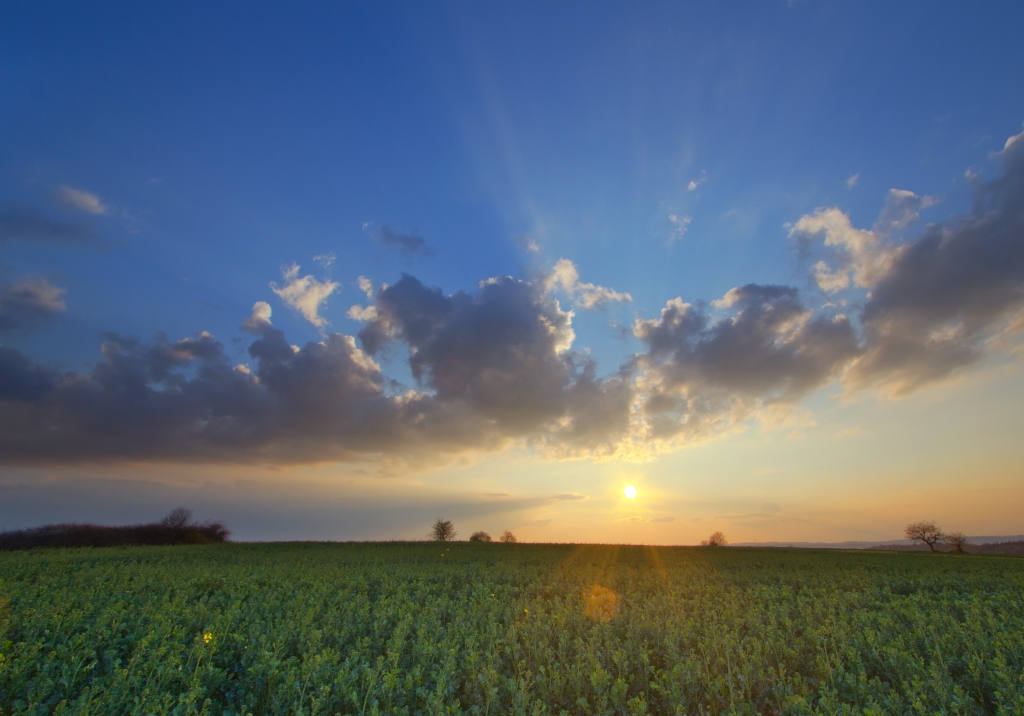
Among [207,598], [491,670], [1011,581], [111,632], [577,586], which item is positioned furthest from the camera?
[1011,581]

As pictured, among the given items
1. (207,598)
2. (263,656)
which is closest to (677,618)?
(263,656)

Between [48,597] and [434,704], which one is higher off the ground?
[48,597]

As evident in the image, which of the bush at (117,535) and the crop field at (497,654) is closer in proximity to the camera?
the crop field at (497,654)

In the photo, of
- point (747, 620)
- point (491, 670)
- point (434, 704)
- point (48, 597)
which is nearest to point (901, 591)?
point (747, 620)

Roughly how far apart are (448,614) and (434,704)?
6070 mm

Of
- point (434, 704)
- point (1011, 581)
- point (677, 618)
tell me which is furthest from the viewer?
point (1011, 581)

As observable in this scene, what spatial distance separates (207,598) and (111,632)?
16.0 feet

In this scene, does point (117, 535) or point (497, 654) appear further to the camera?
point (117, 535)

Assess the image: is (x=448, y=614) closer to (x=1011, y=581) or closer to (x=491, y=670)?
(x=491, y=670)

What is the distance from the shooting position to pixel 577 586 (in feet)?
51.4

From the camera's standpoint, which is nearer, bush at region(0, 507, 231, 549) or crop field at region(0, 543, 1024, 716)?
crop field at region(0, 543, 1024, 716)

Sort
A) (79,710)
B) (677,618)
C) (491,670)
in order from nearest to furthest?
(79,710) → (491,670) → (677,618)

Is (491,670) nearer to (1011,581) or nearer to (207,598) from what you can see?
(207,598)

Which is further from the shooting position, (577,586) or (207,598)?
(577,586)
